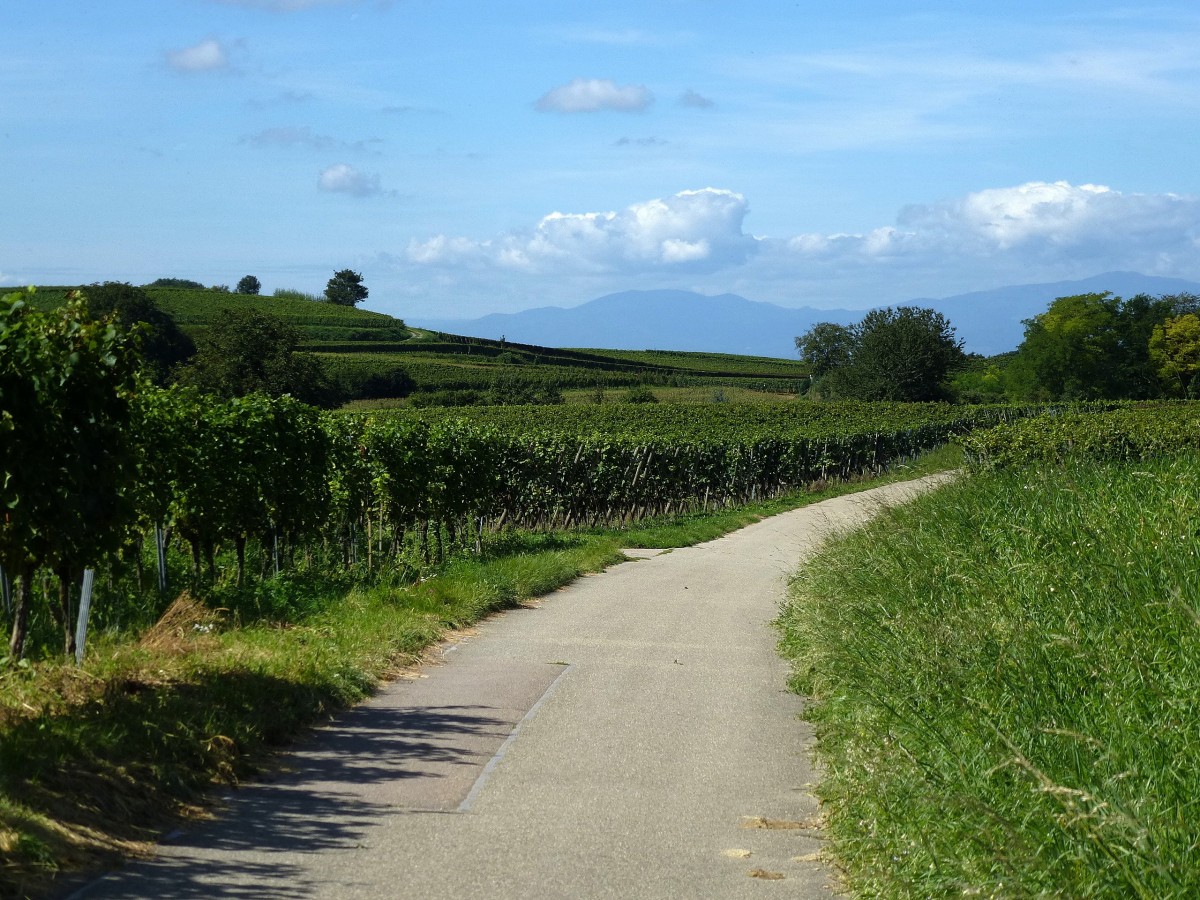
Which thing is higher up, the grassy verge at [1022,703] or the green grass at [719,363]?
the green grass at [719,363]

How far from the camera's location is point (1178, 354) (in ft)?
392

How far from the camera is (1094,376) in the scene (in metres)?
122

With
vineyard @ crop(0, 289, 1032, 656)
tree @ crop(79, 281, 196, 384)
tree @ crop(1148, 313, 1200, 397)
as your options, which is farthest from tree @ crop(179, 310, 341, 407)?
tree @ crop(1148, 313, 1200, 397)

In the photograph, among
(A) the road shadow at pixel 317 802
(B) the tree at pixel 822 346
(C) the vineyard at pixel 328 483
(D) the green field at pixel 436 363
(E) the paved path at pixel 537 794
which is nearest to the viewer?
(A) the road shadow at pixel 317 802

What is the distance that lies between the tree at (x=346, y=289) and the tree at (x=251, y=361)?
8942cm

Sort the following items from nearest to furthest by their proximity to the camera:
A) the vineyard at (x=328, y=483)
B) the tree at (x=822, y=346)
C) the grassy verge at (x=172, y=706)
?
the grassy verge at (x=172, y=706), the vineyard at (x=328, y=483), the tree at (x=822, y=346)

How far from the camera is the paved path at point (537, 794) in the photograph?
18.2 feet

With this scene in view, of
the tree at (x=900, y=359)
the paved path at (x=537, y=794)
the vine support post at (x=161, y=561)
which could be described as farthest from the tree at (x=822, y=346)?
the paved path at (x=537, y=794)

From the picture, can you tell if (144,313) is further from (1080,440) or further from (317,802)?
(317,802)

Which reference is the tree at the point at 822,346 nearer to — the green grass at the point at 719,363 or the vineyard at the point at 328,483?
the green grass at the point at 719,363

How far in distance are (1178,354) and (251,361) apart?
294 feet

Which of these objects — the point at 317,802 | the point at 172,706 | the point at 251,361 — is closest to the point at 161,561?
the point at 172,706

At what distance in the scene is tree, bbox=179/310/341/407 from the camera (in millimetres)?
70312

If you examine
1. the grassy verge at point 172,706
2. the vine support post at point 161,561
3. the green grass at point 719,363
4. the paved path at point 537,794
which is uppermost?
the green grass at point 719,363
